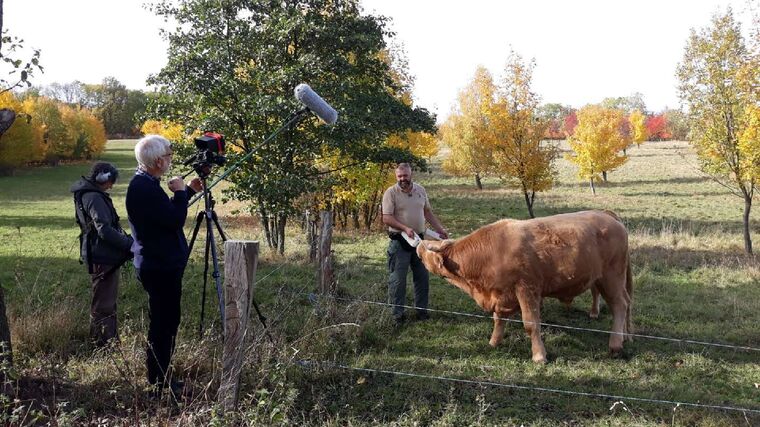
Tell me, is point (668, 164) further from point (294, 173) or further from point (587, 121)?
point (294, 173)

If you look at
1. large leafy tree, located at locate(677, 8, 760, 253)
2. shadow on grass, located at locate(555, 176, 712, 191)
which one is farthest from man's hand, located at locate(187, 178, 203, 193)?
shadow on grass, located at locate(555, 176, 712, 191)

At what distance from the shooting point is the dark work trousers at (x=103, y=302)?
5.41 metres

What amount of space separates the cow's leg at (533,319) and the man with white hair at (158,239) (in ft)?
11.9

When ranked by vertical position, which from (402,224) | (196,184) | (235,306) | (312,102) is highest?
(312,102)

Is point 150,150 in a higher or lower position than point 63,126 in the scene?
lower

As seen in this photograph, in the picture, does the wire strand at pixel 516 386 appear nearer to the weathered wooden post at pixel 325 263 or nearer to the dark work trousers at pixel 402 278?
the dark work trousers at pixel 402 278

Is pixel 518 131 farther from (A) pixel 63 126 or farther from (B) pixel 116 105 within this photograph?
(B) pixel 116 105

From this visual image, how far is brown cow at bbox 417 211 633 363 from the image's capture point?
615cm

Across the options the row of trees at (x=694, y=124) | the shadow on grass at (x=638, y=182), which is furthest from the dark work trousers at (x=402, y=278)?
the shadow on grass at (x=638, y=182)

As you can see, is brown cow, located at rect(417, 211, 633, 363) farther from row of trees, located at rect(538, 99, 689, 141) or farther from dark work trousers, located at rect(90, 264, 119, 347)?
row of trees, located at rect(538, 99, 689, 141)

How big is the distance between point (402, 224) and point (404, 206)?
0.76 ft

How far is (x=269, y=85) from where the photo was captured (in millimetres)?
11516

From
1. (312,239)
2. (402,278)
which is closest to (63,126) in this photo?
(312,239)

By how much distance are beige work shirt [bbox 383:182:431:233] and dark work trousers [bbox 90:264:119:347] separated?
125 inches
